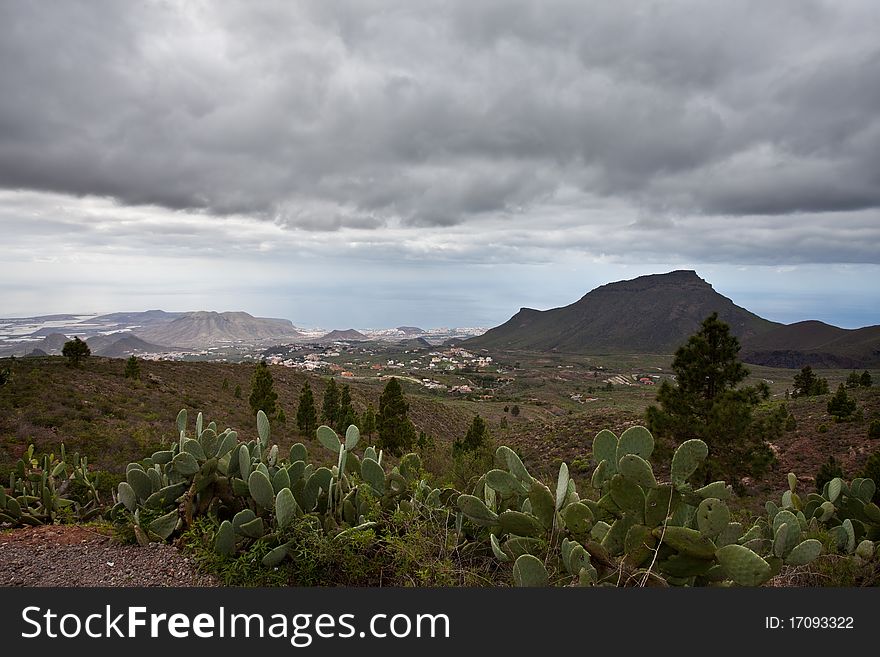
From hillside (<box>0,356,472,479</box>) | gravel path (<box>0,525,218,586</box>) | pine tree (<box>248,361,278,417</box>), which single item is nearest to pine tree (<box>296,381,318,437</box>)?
hillside (<box>0,356,472,479</box>)

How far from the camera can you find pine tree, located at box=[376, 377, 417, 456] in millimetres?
28328

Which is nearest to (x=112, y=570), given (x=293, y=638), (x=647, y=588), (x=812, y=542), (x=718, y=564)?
(x=293, y=638)

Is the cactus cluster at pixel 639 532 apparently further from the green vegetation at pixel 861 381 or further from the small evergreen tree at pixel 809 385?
the small evergreen tree at pixel 809 385

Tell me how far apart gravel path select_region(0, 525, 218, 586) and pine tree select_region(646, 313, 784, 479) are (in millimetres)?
13368

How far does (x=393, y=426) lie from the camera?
28500 mm

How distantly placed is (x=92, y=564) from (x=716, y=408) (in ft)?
47.0

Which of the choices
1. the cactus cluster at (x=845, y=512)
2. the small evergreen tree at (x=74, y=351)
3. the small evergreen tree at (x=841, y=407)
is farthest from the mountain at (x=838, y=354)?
the small evergreen tree at (x=74, y=351)

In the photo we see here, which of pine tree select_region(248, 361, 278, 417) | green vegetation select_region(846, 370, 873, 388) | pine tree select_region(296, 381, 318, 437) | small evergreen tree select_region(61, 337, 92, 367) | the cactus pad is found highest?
the cactus pad

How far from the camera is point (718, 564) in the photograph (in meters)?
3.14

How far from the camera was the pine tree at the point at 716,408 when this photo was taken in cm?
1329

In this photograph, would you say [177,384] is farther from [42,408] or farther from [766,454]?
[766,454]

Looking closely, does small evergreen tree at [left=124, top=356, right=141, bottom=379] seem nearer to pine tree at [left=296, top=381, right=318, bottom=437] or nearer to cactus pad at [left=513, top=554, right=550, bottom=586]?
pine tree at [left=296, top=381, right=318, bottom=437]

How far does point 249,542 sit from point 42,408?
25167 mm

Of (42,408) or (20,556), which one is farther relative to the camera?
(42,408)
